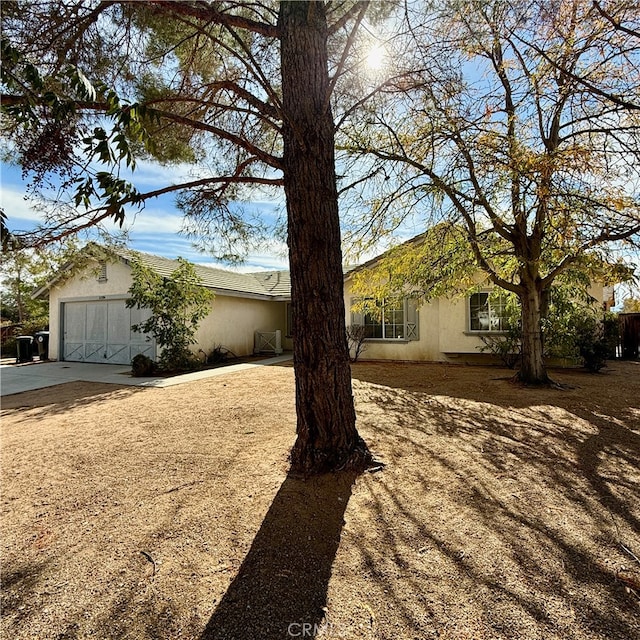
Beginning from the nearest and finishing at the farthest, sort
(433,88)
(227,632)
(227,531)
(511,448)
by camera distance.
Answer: (227,632)
(227,531)
(511,448)
(433,88)

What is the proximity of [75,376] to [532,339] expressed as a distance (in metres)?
11.5

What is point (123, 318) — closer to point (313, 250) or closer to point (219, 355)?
point (219, 355)

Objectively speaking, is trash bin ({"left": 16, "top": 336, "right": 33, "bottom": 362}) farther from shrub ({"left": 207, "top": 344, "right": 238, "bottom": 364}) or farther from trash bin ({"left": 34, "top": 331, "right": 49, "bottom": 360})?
shrub ({"left": 207, "top": 344, "right": 238, "bottom": 364})

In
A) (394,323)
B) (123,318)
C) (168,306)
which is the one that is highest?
(168,306)

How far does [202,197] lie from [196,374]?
612 cm

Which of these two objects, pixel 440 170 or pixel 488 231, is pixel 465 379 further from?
pixel 440 170

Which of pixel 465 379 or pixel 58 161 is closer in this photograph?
pixel 58 161

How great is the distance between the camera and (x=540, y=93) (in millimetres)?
5922

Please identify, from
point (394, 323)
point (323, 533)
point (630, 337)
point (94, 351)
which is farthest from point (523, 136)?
point (94, 351)

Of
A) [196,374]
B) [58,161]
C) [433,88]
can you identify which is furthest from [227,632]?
[196,374]

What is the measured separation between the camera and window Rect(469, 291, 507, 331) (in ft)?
36.6

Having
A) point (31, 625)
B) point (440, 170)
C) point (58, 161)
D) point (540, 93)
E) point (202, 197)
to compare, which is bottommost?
point (31, 625)

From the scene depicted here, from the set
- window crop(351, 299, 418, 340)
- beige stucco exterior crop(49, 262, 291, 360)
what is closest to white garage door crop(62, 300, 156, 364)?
beige stucco exterior crop(49, 262, 291, 360)

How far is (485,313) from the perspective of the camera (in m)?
11.5
